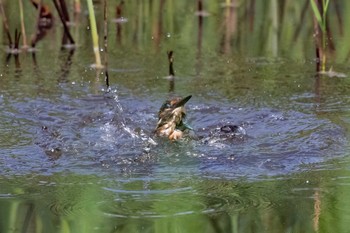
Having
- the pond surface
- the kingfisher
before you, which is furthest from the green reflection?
the kingfisher

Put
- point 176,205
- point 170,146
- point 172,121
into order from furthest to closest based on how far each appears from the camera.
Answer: point 172,121
point 170,146
point 176,205

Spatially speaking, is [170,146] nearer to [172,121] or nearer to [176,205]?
[172,121]

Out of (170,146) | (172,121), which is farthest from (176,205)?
(172,121)

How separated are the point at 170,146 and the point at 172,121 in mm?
188

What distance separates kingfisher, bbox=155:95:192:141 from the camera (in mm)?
4836

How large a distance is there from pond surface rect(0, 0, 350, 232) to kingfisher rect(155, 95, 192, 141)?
0.22 feet

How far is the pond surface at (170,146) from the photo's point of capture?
3523mm

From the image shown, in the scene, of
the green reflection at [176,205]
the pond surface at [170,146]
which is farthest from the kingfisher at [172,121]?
the green reflection at [176,205]

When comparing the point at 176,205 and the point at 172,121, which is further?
the point at 172,121

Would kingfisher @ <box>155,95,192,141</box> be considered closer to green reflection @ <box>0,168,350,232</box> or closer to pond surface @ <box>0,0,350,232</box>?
pond surface @ <box>0,0,350,232</box>

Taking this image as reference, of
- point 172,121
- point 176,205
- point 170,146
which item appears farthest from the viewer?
point 172,121

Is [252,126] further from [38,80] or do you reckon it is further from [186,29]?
[186,29]

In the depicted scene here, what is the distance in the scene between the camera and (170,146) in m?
4.71

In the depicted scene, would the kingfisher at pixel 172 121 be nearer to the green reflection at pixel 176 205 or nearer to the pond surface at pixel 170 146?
the pond surface at pixel 170 146
